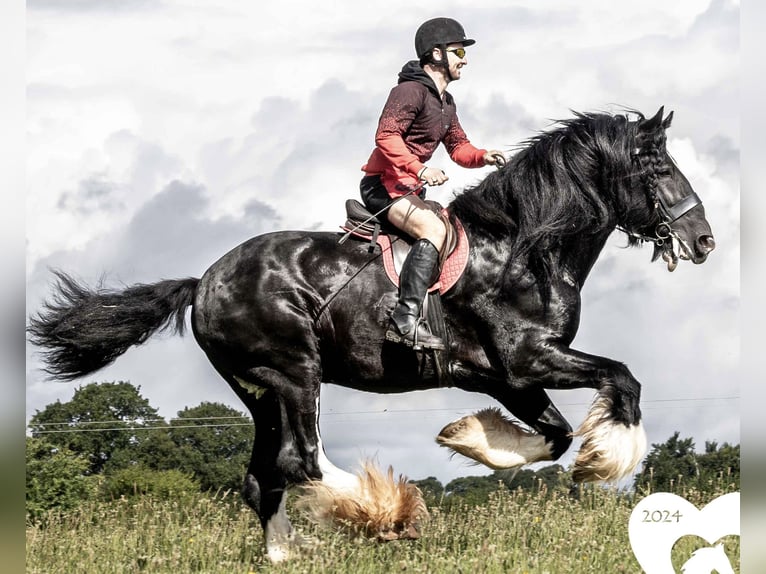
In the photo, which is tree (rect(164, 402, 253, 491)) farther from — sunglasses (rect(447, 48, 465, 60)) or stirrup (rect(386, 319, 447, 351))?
sunglasses (rect(447, 48, 465, 60))

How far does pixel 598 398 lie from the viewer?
19.6ft

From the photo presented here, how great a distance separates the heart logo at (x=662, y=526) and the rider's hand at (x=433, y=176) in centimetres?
211

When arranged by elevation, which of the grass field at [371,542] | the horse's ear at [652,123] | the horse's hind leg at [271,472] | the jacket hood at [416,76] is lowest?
the grass field at [371,542]

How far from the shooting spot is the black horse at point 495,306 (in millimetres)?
6176

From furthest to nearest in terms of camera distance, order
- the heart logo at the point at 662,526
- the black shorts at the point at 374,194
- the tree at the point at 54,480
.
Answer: the tree at the point at 54,480 < the black shorts at the point at 374,194 < the heart logo at the point at 662,526

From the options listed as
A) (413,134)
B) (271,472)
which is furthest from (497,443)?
(413,134)

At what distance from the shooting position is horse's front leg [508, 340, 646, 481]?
5891 mm

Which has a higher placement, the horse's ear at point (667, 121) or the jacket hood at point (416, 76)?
the jacket hood at point (416, 76)

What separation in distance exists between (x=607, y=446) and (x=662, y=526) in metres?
0.65

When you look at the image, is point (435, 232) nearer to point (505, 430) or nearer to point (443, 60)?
point (443, 60)

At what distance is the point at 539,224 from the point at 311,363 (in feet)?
5.47

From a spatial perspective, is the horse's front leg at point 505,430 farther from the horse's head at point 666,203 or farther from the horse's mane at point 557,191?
the horse's head at point 666,203

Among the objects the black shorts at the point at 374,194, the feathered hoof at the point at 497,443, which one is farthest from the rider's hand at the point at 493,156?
the feathered hoof at the point at 497,443
